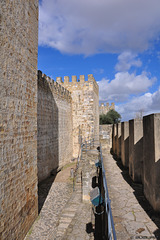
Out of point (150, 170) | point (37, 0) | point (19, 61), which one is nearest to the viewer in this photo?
point (150, 170)

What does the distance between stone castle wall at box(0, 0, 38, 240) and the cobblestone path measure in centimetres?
46

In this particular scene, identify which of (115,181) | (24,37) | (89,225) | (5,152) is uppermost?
(24,37)

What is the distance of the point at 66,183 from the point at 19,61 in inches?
296

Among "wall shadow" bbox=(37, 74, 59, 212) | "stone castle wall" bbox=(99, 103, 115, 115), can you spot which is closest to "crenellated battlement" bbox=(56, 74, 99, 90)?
"wall shadow" bbox=(37, 74, 59, 212)

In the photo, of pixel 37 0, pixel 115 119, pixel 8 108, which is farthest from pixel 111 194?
pixel 115 119

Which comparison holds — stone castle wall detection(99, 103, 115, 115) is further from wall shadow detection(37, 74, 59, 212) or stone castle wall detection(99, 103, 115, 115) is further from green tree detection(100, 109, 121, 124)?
wall shadow detection(37, 74, 59, 212)

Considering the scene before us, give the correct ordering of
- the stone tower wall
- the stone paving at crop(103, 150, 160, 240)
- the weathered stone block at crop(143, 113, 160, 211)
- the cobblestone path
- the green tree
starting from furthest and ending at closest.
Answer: the green tree, the stone tower wall, the cobblestone path, the weathered stone block at crop(143, 113, 160, 211), the stone paving at crop(103, 150, 160, 240)

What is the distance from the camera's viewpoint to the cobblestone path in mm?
4172

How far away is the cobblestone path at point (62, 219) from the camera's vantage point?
13.7 feet

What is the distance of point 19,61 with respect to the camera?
4746 millimetres

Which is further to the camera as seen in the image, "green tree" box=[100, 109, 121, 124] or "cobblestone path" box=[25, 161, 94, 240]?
"green tree" box=[100, 109, 121, 124]

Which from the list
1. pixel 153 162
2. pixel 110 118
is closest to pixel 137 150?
pixel 153 162

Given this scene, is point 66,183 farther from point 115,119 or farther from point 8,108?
point 115,119

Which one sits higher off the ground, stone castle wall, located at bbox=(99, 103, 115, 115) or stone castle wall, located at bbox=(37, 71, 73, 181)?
stone castle wall, located at bbox=(99, 103, 115, 115)
